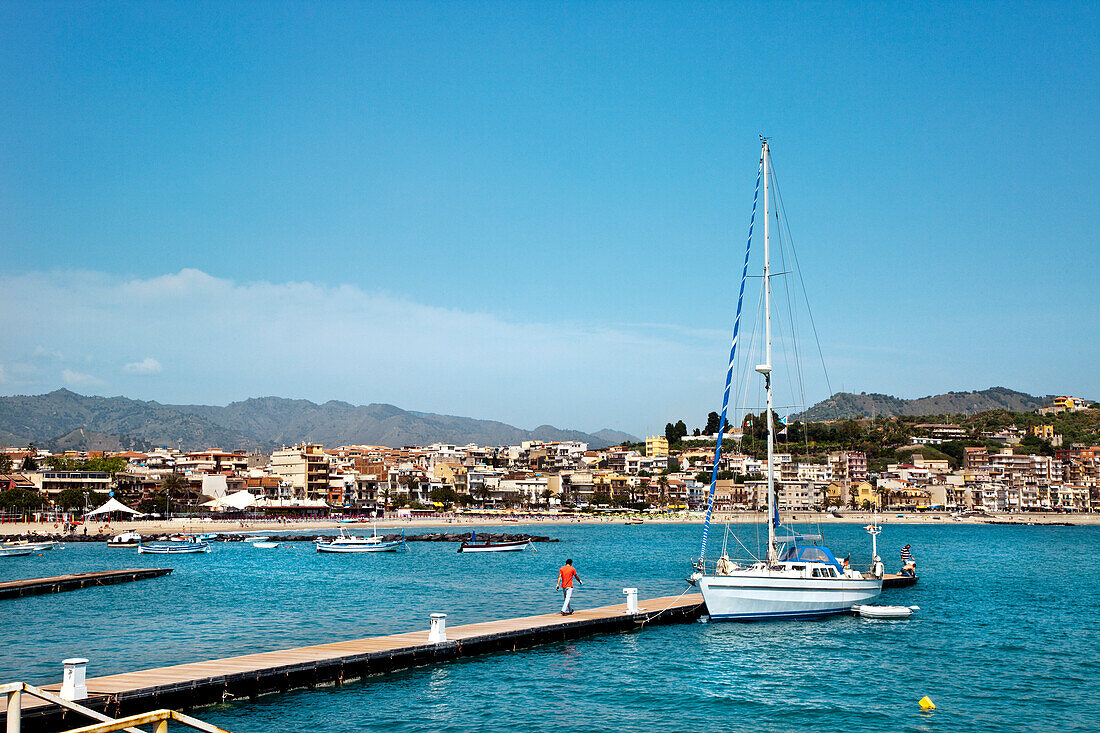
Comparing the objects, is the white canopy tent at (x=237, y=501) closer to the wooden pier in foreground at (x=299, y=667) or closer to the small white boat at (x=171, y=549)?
the small white boat at (x=171, y=549)

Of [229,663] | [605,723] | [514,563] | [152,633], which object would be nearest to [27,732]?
[229,663]

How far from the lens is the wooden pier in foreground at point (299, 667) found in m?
19.4

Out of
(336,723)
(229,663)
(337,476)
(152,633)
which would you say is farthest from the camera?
(337,476)

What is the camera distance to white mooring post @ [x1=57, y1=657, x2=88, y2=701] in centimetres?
1861

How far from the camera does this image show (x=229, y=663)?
23188 mm

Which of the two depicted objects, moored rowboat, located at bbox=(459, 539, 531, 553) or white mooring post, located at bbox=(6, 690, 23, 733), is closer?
white mooring post, located at bbox=(6, 690, 23, 733)

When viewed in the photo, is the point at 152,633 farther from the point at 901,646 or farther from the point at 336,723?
the point at 901,646

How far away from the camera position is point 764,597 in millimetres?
33500

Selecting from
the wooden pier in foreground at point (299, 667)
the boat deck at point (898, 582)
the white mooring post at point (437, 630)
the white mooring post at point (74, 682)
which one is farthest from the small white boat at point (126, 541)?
the white mooring post at point (74, 682)

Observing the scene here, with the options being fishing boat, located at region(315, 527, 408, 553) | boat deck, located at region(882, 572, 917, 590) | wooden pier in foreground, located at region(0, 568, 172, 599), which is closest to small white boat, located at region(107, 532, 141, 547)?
fishing boat, located at region(315, 527, 408, 553)

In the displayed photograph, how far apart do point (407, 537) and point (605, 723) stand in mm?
90301

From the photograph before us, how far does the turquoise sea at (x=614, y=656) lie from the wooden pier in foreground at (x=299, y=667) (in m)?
0.39

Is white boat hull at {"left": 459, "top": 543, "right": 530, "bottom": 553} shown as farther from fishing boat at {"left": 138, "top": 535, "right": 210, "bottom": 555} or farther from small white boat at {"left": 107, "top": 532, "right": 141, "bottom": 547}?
small white boat at {"left": 107, "top": 532, "right": 141, "bottom": 547}

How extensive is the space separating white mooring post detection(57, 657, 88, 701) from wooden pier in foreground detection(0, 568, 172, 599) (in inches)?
1286
